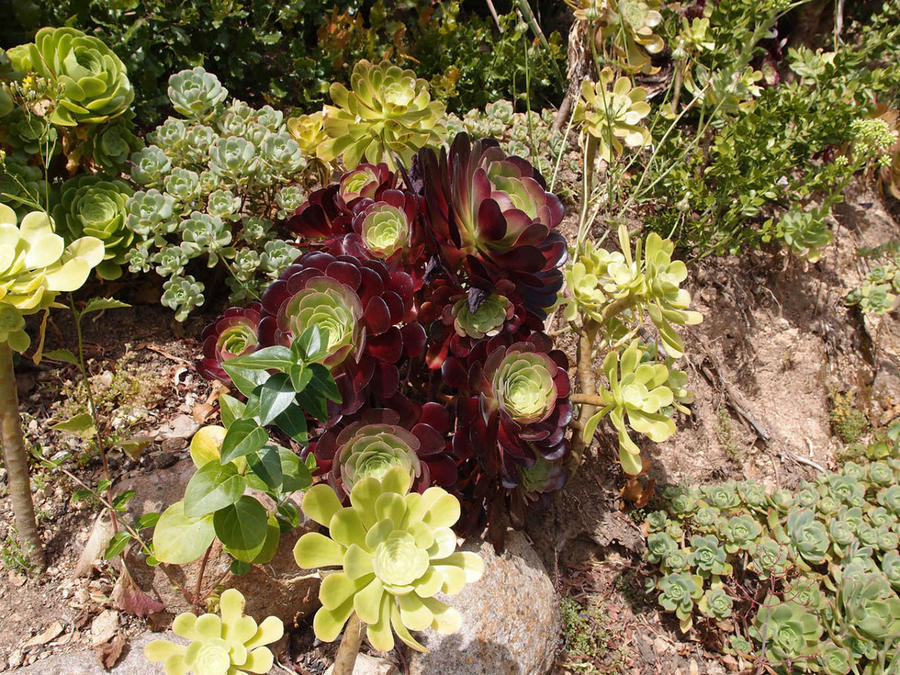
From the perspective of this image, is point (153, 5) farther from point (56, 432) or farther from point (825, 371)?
point (825, 371)

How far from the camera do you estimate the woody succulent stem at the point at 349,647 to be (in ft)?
4.05

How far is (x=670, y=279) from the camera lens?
157 cm

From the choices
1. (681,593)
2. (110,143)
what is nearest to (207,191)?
(110,143)

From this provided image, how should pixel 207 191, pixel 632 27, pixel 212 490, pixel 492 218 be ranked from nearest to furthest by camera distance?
pixel 212 490 → pixel 492 218 → pixel 207 191 → pixel 632 27

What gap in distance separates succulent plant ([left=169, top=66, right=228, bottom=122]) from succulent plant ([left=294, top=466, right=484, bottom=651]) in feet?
4.60

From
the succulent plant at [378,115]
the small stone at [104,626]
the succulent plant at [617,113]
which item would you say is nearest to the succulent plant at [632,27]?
the succulent plant at [617,113]

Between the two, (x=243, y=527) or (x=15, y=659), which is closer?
(x=243, y=527)

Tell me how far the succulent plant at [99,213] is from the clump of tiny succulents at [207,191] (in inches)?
1.3

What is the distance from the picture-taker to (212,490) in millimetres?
1198

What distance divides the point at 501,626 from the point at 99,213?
153 cm

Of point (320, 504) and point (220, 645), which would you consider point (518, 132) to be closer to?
point (320, 504)

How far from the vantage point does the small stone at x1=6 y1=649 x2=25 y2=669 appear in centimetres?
148

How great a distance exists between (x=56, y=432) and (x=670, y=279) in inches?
66.0

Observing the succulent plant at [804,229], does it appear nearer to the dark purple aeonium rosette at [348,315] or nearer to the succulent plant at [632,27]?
the succulent plant at [632,27]
